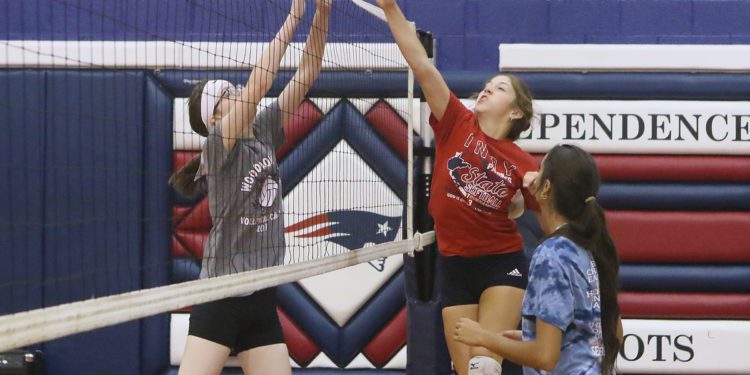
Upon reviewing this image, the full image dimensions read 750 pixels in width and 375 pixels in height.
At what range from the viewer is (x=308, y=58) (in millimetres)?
4012

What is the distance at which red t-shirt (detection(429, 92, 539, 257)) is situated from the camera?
4.25m

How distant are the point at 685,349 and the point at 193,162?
120 inches

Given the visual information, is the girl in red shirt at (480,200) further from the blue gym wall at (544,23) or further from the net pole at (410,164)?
the blue gym wall at (544,23)

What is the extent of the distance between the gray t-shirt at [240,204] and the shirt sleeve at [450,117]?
2.75 ft

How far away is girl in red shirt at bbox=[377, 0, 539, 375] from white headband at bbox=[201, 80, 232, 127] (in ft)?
2.65

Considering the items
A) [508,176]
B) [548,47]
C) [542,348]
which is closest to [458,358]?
[508,176]

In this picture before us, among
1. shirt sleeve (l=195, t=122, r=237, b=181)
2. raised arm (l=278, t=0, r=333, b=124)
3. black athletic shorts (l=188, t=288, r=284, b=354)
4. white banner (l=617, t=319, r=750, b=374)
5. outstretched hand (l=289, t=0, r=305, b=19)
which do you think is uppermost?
outstretched hand (l=289, t=0, r=305, b=19)

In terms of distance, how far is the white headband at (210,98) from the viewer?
3695 millimetres

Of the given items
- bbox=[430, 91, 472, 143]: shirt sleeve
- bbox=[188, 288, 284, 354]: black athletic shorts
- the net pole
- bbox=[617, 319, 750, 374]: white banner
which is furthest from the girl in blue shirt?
bbox=[617, 319, 750, 374]: white banner

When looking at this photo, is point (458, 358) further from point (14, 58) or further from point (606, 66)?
point (14, 58)

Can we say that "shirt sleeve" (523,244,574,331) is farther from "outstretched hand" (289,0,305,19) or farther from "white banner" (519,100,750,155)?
"white banner" (519,100,750,155)

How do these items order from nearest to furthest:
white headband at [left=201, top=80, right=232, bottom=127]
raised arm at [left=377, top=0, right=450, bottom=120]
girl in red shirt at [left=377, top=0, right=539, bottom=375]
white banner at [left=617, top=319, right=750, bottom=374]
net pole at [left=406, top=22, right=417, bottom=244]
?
1. white headband at [left=201, top=80, right=232, bottom=127]
2. raised arm at [left=377, top=0, right=450, bottom=120]
3. girl in red shirt at [left=377, top=0, right=539, bottom=375]
4. net pole at [left=406, top=22, right=417, bottom=244]
5. white banner at [left=617, top=319, right=750, bottom=374]

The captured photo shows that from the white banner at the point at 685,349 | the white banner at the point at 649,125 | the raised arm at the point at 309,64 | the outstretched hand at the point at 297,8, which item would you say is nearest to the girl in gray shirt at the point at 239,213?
the outstretched hand at the point at 297,8

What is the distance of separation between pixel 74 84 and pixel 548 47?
8.19ft
